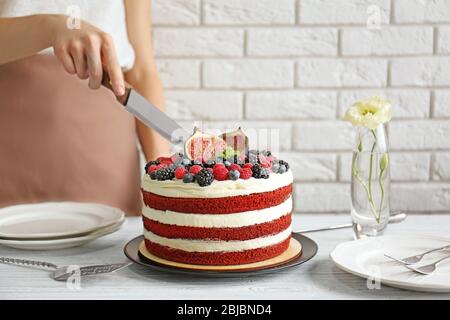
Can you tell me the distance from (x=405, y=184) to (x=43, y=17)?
4.31 feet

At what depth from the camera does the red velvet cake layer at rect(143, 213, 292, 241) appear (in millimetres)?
1110

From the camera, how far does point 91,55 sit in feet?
4.24

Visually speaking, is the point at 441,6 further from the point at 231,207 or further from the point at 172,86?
the point at 231,207

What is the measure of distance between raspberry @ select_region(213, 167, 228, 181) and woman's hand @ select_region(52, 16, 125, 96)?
302 millimetres

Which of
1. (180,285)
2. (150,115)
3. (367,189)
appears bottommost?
(180,285)

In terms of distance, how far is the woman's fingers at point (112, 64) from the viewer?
1300 millimetres

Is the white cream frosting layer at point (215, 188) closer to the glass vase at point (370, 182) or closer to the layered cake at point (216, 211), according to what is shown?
the layered cake at point (216, 211)

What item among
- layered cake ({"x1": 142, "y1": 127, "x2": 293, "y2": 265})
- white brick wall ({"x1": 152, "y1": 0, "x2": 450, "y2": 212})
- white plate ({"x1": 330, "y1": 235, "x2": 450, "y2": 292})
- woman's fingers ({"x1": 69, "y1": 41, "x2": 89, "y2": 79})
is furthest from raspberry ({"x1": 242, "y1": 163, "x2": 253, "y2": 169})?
white brick wall ({"x1": 152, "y1": 0, "x2": 450, "y2": 212})

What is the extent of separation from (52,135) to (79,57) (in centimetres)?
54

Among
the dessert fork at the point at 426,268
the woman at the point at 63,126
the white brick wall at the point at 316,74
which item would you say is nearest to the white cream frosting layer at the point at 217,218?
the dessert fork at the point at 426,268

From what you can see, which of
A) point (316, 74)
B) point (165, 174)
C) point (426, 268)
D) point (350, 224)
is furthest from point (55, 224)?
point (316, 74)

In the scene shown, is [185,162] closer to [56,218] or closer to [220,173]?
[220,173]

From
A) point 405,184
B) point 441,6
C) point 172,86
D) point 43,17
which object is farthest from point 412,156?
point 43,17

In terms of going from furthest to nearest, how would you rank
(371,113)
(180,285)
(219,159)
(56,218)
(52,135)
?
1. (52,135)
2. (56,218)
3. (371,113)
4. (219,159)
5. (180,285)
